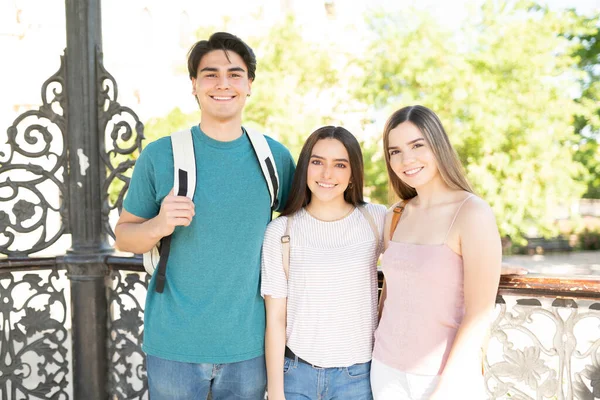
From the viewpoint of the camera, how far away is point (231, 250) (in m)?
2.62

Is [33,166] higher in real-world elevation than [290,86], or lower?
lower

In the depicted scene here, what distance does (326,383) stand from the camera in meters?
2.54

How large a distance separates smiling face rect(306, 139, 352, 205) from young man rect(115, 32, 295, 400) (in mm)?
250

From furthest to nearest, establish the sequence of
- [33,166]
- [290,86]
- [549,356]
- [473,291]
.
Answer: [290,86], [33,166], [549,356], [473,291]

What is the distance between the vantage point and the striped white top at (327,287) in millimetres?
2551

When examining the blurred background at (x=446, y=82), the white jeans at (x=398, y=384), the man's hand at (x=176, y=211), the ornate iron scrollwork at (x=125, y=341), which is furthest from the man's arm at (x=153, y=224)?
the blurred background at (x=446, y=82)

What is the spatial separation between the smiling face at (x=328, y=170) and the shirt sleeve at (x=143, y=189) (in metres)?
0.70

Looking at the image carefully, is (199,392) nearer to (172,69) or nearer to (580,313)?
(580,313)

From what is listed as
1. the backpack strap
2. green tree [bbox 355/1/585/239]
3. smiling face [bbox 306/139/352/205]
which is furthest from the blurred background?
the backpack strap

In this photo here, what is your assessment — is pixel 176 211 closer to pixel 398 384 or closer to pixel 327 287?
pixel 327 287

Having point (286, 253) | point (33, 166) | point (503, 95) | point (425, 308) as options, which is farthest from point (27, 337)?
point (503, 95)

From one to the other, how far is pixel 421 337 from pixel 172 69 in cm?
2836

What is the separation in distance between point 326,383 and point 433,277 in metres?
0.65

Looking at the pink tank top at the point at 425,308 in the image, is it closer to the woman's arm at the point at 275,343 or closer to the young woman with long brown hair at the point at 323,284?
the young woman with long brown hair at the point at 323,284
